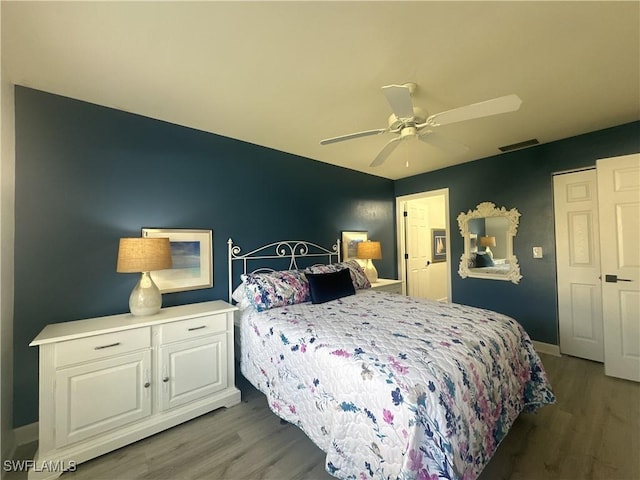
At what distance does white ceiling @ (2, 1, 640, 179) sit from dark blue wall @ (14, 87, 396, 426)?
0.77ft

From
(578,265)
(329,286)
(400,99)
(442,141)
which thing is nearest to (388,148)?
(442,141)

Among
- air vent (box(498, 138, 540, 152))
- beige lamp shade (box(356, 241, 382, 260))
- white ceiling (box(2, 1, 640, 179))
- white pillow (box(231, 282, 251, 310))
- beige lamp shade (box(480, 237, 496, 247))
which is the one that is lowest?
white pillow (box(231, 282, 251, 310))

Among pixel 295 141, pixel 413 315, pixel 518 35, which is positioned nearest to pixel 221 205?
pixel 295 141

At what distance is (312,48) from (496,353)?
7.16 feet

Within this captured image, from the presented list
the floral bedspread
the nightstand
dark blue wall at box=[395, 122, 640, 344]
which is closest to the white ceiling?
dark blue wall at box=[395, 122, 640, 344]

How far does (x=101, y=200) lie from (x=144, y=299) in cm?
89

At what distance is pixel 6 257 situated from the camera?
5.48ft

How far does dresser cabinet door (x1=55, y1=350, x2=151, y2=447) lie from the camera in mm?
1572

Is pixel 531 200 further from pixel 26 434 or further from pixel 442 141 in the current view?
pixel 26 434

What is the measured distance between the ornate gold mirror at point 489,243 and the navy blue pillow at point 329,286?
2.08m

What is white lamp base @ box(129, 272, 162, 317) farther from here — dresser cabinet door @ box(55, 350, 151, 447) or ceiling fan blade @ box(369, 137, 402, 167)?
ceiling fan blade @ box(369, 137, 402, 167)

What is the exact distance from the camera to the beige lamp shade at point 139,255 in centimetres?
188

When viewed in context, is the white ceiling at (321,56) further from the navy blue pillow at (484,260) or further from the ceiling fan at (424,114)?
the navy blue pillow at (484,260)

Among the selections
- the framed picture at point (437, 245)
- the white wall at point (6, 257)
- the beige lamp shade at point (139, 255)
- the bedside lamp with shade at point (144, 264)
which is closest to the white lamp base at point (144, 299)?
the bedside lamp with shade at point (144, 264)
